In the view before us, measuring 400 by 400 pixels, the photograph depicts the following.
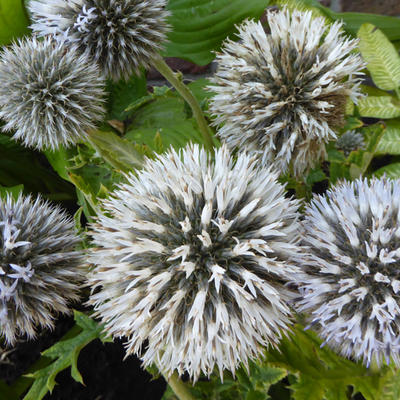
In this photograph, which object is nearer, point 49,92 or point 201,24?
point 49,92

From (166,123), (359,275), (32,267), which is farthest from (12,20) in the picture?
(359,275)

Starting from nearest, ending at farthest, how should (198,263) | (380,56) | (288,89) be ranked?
(198,263)
(288,89)
(380,56)

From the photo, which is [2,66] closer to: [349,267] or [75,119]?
[75,119]

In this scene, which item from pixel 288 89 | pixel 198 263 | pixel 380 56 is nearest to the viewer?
pixel 198 263

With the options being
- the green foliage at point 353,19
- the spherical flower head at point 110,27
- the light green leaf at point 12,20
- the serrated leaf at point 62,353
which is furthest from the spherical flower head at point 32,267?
the green foliage at point 353,19

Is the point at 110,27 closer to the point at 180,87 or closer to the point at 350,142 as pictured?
the point at 180,87

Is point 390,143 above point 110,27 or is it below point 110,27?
below

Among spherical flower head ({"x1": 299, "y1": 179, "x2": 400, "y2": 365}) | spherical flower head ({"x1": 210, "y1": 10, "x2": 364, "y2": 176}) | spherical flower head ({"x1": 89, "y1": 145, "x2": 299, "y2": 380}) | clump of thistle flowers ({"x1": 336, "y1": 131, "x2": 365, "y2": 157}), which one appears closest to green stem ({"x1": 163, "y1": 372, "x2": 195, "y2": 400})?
spherical flower head ({"x1": 89, "y1": 145, "x2": 299, "y2": 380})

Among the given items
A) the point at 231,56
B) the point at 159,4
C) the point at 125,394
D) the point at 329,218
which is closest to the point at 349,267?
the point at 329,218
